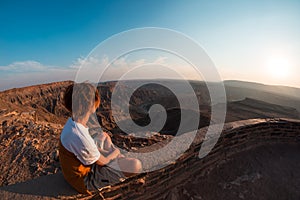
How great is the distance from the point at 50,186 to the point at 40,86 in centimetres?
3557

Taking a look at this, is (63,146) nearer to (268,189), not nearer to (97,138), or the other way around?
(97,138)

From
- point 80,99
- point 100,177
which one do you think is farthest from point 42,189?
point 80,99

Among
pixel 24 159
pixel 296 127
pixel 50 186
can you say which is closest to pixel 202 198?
pixel 50 186

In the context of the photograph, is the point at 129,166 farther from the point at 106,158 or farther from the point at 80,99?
the point at 80,99

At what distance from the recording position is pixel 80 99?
175 cm

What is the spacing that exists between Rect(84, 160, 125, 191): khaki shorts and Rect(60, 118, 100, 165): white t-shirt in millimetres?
273

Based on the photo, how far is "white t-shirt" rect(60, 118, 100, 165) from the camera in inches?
64.7

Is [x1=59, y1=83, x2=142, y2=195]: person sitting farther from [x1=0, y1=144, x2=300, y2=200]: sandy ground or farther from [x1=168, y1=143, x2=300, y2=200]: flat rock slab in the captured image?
[x1=168, y1=143, x2=300, y2=200]: flat rock slab

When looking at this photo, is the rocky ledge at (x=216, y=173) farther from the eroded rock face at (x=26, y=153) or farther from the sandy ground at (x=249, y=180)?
the eroded rock face at (x=26, y=153)

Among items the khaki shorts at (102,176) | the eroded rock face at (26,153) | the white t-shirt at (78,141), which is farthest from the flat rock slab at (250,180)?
the eroded rock face at (26,153)

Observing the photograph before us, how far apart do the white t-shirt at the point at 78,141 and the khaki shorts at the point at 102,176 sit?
273mm

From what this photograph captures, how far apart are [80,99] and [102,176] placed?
2.92 feet

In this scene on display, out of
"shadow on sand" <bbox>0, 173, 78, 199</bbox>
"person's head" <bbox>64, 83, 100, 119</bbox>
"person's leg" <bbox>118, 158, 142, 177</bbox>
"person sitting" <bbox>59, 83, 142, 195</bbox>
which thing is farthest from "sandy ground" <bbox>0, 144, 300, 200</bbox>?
"person's head" <bbox>64, 83, 100, 119</bbox>

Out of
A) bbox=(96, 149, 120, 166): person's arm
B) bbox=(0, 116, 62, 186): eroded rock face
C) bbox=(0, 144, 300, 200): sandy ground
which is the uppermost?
bbox=(96, 149, 120, 166): person's arm
